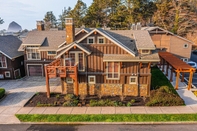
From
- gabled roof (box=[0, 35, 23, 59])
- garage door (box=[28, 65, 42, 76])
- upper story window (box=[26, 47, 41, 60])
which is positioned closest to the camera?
gabled roof (box=[0, 35, 23, 59])

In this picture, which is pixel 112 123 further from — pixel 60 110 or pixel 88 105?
pixel 60 110

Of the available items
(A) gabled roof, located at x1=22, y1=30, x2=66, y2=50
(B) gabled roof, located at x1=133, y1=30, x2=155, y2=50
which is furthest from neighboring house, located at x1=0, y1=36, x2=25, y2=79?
(B) gabled roof, located at x1=133, y1=30, x2=155, y2=50

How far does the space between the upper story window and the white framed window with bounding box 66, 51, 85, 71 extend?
9.34 meters

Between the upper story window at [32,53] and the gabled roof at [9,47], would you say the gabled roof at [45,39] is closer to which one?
the upper story window at [32,53]

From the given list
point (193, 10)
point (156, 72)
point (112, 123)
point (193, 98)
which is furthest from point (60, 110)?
point (193, 10)

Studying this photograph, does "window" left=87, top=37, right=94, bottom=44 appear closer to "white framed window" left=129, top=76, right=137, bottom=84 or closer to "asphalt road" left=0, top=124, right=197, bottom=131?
"white framed window" left=129, top=76, right=137, bottom=84

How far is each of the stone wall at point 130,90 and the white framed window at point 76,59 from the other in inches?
201

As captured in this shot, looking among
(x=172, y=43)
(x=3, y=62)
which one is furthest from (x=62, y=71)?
(x=172, y=43)

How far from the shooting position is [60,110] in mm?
15844

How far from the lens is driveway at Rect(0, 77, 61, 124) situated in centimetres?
1555

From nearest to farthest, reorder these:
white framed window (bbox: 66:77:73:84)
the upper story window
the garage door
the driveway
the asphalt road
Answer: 1. the asphalt road
2. the driveway
3. white framed window (bbox: 66:77:73:84)
4. the upper story window
5. the garage door

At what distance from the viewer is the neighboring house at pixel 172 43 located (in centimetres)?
3043

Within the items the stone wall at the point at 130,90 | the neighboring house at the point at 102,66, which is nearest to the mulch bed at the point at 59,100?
the stone wall at the point at 130,90

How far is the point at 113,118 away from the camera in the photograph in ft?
46.4
